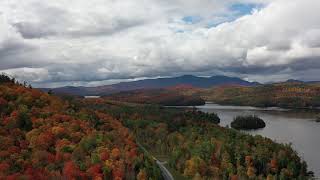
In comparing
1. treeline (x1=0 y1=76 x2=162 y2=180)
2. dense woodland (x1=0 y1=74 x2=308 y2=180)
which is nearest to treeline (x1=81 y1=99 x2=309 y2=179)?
dense woodland (x1=0 y1=74 x2=308 y2=180)

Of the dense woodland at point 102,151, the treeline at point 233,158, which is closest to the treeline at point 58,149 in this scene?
the dense woodland at point 102,151

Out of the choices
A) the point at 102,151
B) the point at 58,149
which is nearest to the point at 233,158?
the point at 102,151

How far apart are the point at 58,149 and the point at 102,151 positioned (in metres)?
12.8

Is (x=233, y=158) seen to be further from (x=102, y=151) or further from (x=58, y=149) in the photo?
(x=58, y=149)

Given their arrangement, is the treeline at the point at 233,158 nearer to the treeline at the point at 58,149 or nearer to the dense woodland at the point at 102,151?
the dense woodland at the point at 102,151

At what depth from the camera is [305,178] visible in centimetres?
13225

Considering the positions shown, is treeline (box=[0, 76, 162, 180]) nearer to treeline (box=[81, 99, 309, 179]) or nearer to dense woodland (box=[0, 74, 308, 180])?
dense woodland (box=[0, 74, 308, 180])

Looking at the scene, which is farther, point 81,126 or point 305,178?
point 81,126

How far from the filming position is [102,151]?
13138cm

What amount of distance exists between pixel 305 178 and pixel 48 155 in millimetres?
74987

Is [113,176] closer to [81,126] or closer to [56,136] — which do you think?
[56,136]

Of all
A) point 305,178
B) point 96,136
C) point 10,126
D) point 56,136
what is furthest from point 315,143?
point 10,126

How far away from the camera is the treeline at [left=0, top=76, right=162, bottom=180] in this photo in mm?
110000

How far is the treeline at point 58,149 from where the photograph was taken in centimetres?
11000
